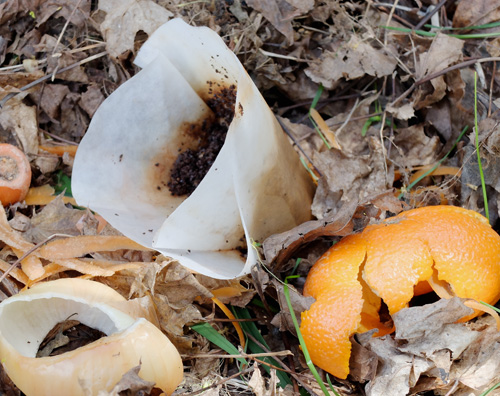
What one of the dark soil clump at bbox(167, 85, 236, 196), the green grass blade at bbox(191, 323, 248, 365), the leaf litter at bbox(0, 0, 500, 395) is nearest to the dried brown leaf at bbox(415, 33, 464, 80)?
the leaf litter at bbox(0, 0, 500, 395)

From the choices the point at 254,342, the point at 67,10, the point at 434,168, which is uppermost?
the point at 67,10

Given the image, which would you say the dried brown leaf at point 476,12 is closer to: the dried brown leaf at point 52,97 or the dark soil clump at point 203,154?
the dark soil clump at point 203,154

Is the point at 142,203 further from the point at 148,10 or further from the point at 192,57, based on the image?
the point at 148,10

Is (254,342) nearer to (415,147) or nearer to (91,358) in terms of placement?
(91,358)

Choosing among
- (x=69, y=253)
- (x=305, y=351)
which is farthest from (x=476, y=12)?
(x=69, y=253)

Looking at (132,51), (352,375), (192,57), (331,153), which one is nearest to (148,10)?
(132,51)
